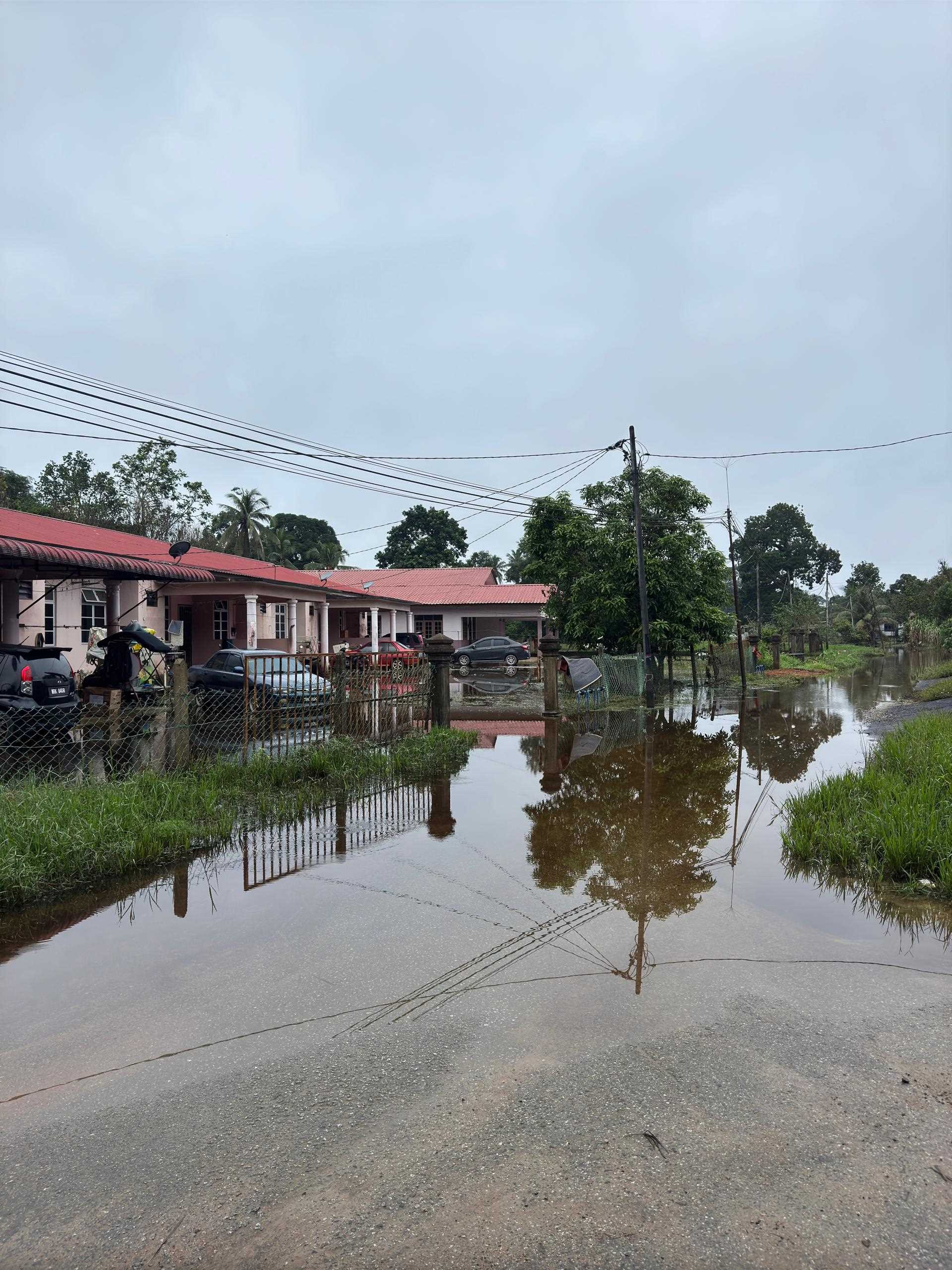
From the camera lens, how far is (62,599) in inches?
755

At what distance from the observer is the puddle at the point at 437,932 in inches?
146

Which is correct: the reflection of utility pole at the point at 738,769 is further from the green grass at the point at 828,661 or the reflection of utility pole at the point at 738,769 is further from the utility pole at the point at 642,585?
the green grass at the point at 828,661

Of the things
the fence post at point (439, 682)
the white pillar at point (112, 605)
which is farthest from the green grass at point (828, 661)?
the white pillar at point (112, 605)

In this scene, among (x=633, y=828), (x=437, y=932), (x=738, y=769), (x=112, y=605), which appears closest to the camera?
(x=437, y=932)

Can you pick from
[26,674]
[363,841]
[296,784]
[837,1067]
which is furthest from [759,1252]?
[26,674]

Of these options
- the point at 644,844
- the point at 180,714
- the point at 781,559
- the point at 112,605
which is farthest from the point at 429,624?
the point at 781,559

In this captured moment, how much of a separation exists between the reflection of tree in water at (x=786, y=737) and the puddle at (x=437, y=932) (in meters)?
2.92

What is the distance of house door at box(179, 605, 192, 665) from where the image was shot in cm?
2522

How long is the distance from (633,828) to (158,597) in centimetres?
1949

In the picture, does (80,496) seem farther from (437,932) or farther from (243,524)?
(437,932)

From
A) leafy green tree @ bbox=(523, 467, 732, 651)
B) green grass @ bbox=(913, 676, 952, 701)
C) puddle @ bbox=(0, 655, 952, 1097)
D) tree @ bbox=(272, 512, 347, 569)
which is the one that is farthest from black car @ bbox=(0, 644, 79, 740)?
tree @ bbox=(272, 512, 347, 569)

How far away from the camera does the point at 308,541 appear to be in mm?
71125

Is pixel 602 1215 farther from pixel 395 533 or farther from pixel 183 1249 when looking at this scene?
pixel 395 533

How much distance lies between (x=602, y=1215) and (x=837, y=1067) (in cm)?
137
